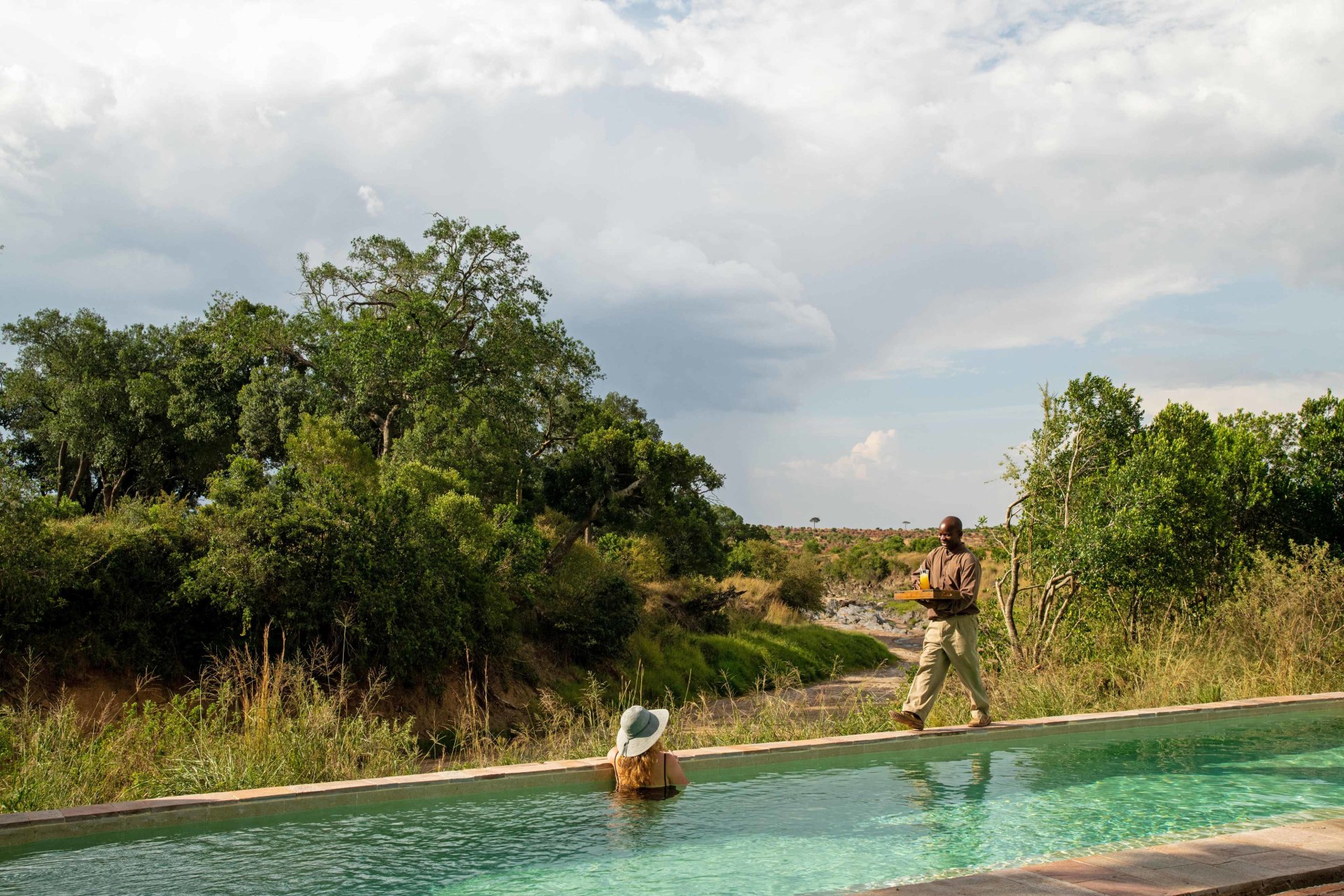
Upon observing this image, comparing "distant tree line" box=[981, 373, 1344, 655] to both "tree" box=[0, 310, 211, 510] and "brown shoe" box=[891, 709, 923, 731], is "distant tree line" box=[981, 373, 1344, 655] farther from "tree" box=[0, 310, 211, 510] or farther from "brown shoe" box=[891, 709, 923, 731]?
"tree" box=[0, 310, 211, 510]

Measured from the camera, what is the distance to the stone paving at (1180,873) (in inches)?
132

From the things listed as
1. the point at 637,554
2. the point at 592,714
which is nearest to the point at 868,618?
the point at 637,554

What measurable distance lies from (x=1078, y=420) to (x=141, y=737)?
11371 mm

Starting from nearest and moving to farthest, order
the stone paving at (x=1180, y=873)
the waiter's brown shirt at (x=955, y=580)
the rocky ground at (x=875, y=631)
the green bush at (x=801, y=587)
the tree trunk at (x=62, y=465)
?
the stone paving at (x=1180, y=873)
the waiter's brown shirt at (x=955, y=580)
the rocky ground at (x=875, y=631)
the tree trunk at (x=62, y=465)
the green bush at (x=801, y=587)

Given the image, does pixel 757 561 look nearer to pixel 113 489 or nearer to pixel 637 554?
pixel 637 554

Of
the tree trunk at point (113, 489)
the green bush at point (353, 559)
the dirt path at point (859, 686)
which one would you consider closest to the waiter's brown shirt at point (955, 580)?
the dirt path at point (859, 686)

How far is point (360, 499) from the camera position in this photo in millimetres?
16812

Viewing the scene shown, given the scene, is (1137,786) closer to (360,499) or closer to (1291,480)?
(1291,480)

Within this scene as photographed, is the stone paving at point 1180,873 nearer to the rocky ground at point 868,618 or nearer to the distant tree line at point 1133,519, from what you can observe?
the distant tree line at point 1133,519

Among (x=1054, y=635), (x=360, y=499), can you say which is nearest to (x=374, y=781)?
(x=1054, y=635)

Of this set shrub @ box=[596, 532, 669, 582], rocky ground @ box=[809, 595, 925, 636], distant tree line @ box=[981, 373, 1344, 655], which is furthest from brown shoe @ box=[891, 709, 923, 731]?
rocky ground @ box=[809, 595, 925, 636]

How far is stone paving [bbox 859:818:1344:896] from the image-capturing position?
335 cm

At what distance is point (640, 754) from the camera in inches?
222

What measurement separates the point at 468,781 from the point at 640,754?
1.01m
